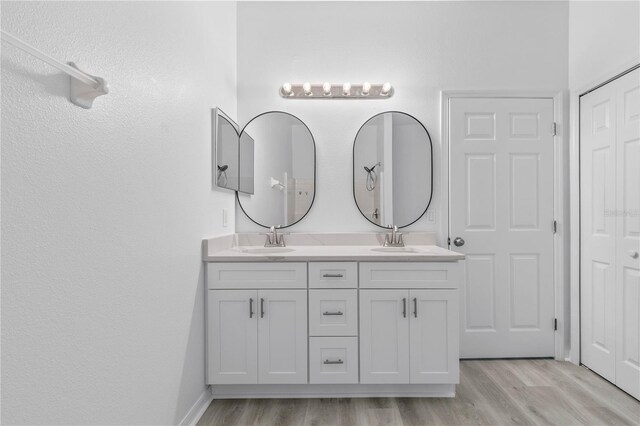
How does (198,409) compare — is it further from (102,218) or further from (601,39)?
(601,39)

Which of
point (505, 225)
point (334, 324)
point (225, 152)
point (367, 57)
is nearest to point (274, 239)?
point (225, 152)

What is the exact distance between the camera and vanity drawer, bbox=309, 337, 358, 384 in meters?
2.09

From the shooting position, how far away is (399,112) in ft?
8.96

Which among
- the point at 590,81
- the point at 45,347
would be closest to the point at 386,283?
the point at 45,347

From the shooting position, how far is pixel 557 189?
8.80 feet

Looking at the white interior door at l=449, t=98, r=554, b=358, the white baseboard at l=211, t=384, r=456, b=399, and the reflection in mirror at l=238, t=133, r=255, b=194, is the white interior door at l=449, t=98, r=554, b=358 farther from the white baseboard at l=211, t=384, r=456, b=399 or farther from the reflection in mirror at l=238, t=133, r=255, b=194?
the reflection in mirror at l=238, t=133, r=255, b=194

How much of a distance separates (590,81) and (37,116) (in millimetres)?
2970

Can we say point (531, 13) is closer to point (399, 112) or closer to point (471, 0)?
point (471, 0)

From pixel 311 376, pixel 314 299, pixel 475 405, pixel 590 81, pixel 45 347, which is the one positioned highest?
pixel 590 81

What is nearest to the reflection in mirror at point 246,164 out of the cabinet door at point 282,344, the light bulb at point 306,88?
the light bulb at point 306,88

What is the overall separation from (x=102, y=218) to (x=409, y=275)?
1.55 metres

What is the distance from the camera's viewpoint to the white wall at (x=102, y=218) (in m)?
0.84

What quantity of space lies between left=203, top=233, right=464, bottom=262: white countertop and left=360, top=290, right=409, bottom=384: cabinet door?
21cm

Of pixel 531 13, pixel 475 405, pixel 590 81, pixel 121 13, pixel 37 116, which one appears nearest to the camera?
pixel 37 116
